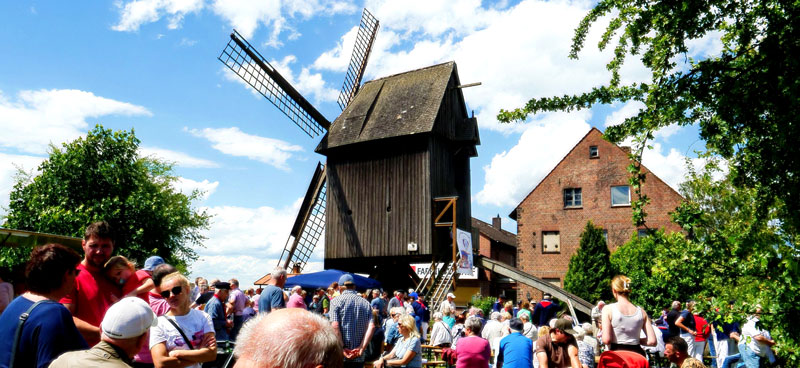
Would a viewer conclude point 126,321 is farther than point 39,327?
No

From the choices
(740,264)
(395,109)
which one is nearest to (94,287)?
(740,264)

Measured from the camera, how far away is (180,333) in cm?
439

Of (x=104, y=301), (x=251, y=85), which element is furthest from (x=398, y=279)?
(x=104, y=301)

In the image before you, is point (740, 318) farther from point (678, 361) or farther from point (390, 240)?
point (390, 240)

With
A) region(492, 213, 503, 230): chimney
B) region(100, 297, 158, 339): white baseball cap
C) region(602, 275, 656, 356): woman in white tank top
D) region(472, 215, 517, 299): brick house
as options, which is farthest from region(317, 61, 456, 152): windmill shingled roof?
region(492, 213, 503, 230): chimney

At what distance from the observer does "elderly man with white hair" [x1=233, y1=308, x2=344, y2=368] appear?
1.88 meters

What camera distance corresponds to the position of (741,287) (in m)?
4.49

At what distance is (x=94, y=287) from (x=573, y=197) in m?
32.9

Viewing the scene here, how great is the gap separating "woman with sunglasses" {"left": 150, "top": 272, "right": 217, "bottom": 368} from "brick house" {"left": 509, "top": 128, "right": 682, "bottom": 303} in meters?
30.3

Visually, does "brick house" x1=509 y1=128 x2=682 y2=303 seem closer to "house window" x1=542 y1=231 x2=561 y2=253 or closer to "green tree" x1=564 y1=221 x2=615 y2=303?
"house window" x1=542 y1=231 x2=561 y2=253

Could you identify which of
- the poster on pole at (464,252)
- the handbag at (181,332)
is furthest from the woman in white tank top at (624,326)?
the poster on pole at (464,252)

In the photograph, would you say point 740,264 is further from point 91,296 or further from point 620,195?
point 620,195

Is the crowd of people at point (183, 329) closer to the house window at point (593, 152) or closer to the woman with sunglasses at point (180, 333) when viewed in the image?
the woman with sunglasses at point (180, 333)

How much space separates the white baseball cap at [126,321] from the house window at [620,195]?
109ft
